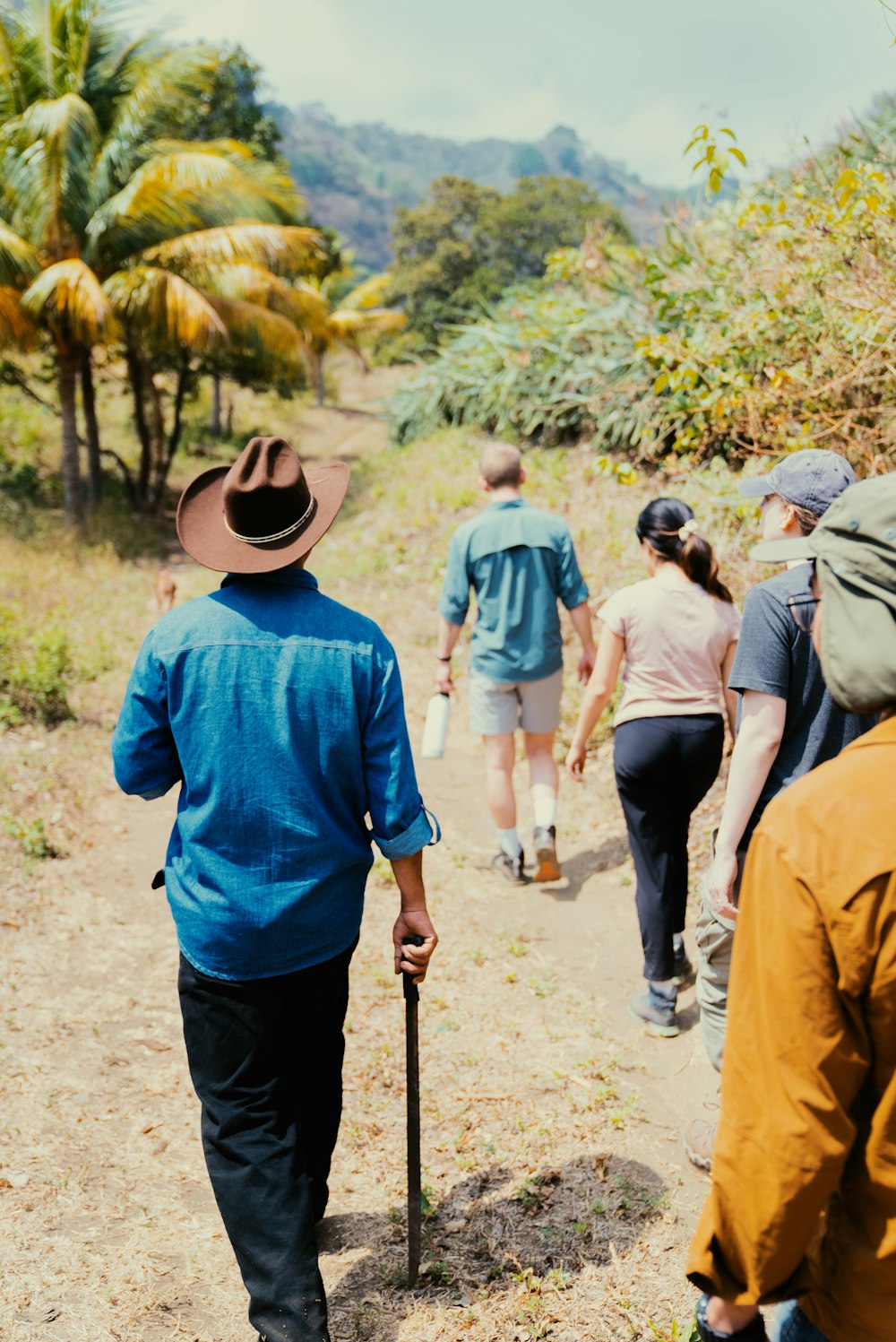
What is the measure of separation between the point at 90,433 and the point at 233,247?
12.4ft

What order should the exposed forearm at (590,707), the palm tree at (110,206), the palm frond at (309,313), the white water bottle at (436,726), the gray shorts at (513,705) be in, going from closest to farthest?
1. the exposed forearm at (590,707)
2. the white water bottle at (436,726)
3. the gray shorts at (513,705)
4. the palm tree at (110,206)
5. the palm frond at (309,313)

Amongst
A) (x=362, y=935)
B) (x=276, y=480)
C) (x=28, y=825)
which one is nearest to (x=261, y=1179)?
(x=276, y=480)

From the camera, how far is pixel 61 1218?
9.58 feet

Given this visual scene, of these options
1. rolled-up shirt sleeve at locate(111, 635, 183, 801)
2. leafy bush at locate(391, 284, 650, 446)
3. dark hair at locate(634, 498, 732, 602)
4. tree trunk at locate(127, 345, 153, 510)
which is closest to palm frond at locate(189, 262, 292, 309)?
tree trunk at locate(127, 345, 153, 510)

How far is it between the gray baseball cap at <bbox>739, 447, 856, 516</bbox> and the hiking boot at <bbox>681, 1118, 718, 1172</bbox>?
1939mm

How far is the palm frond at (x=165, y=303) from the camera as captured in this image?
41.2 feet

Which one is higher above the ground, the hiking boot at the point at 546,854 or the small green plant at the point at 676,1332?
the small green plant at the point at 676,1332

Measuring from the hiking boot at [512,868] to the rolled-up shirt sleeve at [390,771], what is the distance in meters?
2.84

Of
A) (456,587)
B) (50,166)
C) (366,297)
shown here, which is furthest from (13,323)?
(366,297)

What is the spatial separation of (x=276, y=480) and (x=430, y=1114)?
2.28 metres

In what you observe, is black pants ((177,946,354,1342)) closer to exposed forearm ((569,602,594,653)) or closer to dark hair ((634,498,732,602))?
dark hair ((634,498,732,602))

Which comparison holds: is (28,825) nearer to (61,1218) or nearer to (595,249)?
(61,1218)

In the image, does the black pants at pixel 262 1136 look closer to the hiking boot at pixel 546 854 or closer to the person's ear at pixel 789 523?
the person's ear at pixel 789 523

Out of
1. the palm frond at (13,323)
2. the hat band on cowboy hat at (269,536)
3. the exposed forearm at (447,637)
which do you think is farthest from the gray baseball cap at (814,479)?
the palm frond at (13,323)
